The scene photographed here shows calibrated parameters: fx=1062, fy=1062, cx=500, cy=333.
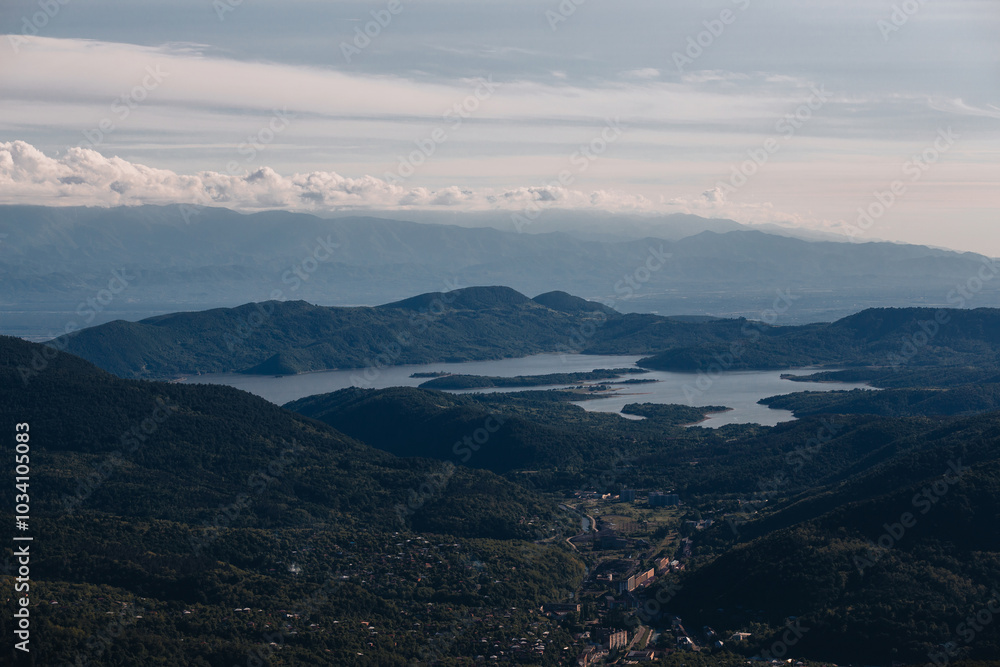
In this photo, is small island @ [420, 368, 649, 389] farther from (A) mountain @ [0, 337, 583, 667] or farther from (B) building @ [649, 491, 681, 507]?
(B) building @ [649, 491, 681, 507]

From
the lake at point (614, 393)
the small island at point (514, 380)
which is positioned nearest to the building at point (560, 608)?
the lake at point (614, 393)

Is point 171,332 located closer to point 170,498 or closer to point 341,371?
point 341,371

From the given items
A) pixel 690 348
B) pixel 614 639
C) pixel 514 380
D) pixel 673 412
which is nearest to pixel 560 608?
pixel 614 639

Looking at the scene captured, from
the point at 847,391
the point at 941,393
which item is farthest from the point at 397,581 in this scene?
the point at 847,391

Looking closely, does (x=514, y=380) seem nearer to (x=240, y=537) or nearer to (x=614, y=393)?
(x=614, y=393)

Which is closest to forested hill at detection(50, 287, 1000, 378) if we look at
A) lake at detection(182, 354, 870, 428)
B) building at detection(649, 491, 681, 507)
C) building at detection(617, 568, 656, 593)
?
lake at detection(182, 354, 870, 428)
